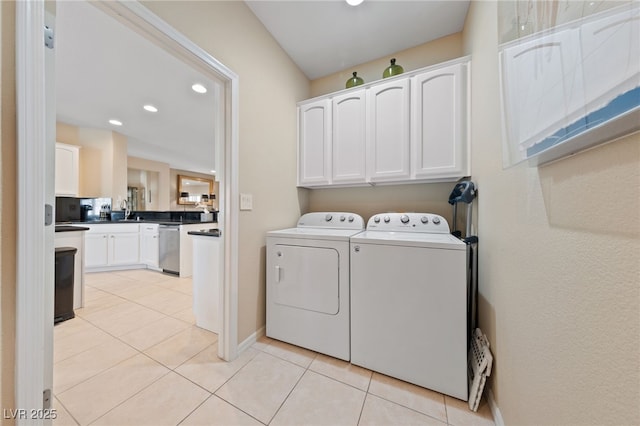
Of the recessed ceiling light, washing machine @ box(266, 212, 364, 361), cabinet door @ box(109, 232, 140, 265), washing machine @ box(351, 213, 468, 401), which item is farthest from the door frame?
cabinet door @ box(109, 232, 140, 265)

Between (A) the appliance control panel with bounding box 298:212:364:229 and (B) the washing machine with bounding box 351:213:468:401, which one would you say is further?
(A) the appliance control panel with bounding box 298:212:364:229

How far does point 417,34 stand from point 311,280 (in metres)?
2.37

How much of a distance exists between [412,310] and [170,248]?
12.9ft

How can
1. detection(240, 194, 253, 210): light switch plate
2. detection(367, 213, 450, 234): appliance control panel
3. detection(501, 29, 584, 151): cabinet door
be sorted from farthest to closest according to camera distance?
detection(367, 213, 450, 234): appliance control panel < detection(240, 194, 253, 210): light switch plate < detection(501, 29, 584, 151): cabinet door

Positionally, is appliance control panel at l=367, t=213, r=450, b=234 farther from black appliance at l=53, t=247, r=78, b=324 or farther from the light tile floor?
black appliance at l=53, t=247, r=78, b=324

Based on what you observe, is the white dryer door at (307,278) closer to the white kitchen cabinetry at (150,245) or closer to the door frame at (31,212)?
the door frame at (31,212)

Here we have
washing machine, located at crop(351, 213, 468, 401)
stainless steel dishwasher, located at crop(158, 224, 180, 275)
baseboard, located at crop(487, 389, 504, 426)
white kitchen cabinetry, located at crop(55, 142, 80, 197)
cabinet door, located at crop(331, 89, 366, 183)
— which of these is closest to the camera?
baseboard, located at crop(487, 389, 504, 426)

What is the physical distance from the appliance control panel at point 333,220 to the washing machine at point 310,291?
45 cm

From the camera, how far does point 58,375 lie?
4.39 feet

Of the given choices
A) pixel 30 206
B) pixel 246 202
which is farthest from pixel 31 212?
pixel 246 202

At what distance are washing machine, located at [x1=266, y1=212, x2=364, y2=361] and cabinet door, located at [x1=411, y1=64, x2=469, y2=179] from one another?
35.8 inches

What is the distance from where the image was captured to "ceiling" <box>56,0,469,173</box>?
1.66 meters

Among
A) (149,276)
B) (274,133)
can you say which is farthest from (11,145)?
(149,276)

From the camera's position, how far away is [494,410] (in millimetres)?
1087
